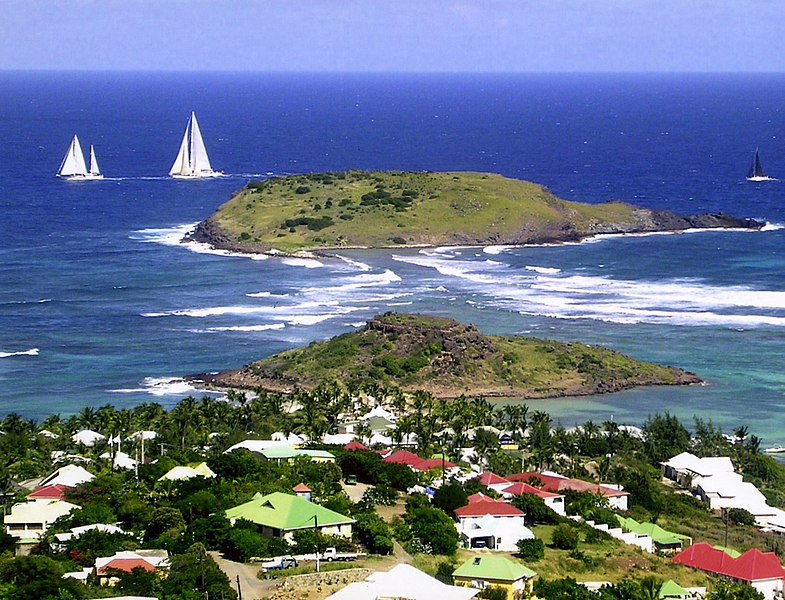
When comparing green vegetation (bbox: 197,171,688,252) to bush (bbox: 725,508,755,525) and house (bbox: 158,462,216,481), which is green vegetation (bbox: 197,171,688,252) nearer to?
bush (bbox: 725,508,755,525)

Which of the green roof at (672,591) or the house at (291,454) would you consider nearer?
the green roof at (672,591)

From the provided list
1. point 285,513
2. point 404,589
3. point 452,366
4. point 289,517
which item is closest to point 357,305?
point 452,366

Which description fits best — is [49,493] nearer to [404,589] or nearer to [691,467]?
[404,589]

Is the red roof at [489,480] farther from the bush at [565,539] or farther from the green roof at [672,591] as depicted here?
the green roof at [672,591]

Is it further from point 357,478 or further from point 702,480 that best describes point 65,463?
point 702,480

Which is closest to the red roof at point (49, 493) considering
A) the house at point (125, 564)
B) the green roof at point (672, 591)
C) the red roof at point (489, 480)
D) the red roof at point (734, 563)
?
the house at point (125, 564)

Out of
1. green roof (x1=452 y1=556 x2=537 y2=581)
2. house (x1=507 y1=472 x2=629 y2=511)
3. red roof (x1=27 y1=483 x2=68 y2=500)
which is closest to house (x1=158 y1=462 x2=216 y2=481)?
red roof (x1=27 y1=483 x2=68 y2=500)
